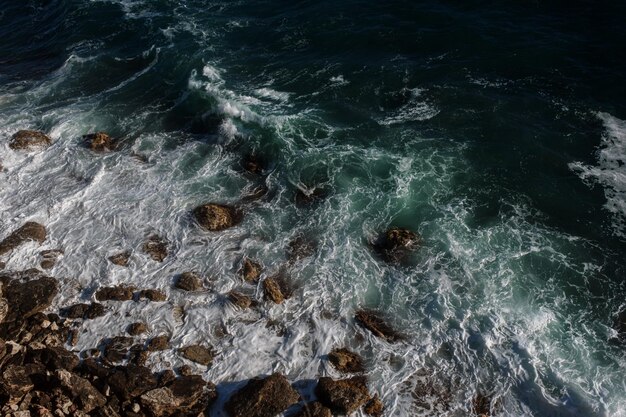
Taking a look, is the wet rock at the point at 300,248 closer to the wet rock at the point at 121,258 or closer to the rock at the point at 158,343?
the rock at the point at 158,343

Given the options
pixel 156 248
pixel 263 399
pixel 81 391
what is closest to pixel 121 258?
pixel 156 248

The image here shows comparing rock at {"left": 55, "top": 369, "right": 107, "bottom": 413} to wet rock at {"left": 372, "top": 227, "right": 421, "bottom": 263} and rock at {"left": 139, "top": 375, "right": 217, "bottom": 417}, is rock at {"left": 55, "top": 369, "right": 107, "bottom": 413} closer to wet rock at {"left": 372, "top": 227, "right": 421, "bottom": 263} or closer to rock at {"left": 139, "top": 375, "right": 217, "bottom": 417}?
rock at {"left": 139, "top": 375, "right": 217, "bottom": 417}

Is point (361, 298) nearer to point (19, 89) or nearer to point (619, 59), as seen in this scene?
point (619, 59)

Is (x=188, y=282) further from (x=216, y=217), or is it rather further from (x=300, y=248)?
(x=300, y=248)

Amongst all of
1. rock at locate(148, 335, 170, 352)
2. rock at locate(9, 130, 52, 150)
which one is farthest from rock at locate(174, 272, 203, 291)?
rock at locate(9, 130, 52, 150)

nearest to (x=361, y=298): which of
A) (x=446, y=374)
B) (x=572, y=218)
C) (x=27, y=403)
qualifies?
(x=446, y=374)

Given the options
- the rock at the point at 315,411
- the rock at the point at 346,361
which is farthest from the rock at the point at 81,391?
the rock at the point at 346,361
